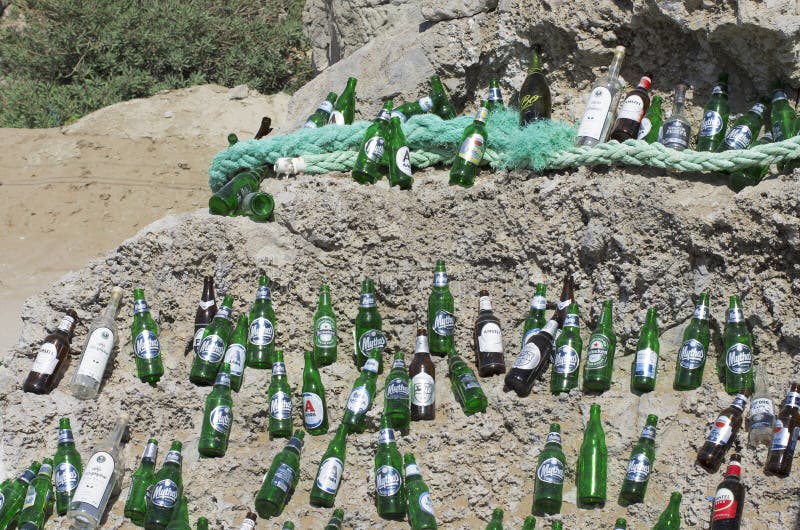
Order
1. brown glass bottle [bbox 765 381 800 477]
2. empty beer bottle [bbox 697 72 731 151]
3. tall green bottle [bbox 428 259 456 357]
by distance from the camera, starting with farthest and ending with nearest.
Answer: empty beer bottle [bbox 697 72 731 151], tall green bottle [bbox 428 259 456 357], brown glass bottle [bbox 765 381 800 477]

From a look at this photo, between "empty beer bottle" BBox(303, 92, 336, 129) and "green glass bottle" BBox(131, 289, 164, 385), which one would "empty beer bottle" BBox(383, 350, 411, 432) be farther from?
"empty beer bottle" BBox(303, 92, 336, 129)

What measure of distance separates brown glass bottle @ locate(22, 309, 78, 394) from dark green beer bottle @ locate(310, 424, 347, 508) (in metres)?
1.50

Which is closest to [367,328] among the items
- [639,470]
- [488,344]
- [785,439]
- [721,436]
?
[488,344]

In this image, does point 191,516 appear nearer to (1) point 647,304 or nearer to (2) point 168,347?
(2) point 168,347

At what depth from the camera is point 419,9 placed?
258 inches

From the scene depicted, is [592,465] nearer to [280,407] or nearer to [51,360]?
[280,407]

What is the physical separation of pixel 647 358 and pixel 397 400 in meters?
1.07

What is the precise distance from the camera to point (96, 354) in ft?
16.2

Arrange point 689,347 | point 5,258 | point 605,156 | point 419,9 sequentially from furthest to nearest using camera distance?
1. point 5,258
2. point 419,9
3. point 605,156
4. point 689,347

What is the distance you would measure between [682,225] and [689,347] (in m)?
0.52

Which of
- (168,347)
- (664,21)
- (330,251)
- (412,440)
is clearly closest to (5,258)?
(168,347)

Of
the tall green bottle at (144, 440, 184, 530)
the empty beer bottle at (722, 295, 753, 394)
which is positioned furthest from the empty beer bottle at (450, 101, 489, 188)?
the tall green bottle at (144, 440, 184, 530)

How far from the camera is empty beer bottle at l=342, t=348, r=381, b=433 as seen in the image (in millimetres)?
4512

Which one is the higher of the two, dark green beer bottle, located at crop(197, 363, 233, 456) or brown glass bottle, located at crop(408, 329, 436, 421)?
brown glass bottle, located at crop(408, 329, 436, 421)
